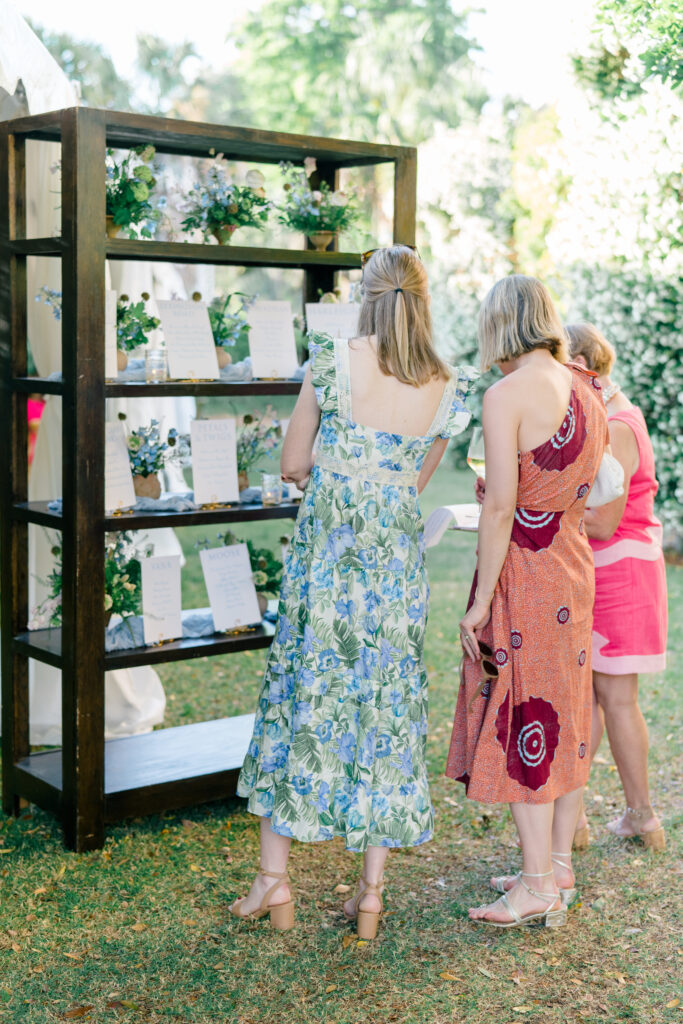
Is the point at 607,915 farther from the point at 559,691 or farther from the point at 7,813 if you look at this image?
the point at 7,813

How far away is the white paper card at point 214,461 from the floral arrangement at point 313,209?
2.94ft

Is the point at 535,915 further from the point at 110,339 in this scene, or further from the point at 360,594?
the point at 110,339

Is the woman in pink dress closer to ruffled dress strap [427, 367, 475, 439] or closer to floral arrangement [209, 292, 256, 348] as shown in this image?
ruffled dress strap [427, 367, 475, 439]

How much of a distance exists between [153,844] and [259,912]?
0.69m

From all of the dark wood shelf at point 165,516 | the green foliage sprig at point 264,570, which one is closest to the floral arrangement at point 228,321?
the dark wood shelf at point 165,516

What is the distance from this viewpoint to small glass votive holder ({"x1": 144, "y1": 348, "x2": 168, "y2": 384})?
3828mm

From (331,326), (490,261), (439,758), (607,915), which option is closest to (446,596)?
(439,758)

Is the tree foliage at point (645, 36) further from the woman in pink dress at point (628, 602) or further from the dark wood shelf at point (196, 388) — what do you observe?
the dark wood shelf at point (196, 388)

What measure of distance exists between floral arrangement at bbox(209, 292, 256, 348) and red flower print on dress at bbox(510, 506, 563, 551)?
1454 mm

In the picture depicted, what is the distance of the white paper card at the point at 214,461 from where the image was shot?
4.00m

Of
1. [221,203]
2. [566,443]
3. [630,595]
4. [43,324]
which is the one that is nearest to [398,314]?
[566,443]

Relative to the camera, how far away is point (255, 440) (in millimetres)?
4254

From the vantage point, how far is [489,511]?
308 cm

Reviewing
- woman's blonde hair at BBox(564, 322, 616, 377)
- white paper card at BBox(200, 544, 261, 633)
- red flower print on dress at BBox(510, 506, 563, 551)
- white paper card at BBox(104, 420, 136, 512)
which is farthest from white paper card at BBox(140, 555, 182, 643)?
woman's blonde hair at BBox(564, 322, 616, 377)
